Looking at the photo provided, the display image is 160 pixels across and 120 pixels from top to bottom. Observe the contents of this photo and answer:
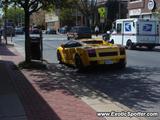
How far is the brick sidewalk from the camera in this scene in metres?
9.02

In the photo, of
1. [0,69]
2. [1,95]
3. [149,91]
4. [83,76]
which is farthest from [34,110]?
[0,69]

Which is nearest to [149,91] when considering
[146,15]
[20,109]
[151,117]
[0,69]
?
[151,117]

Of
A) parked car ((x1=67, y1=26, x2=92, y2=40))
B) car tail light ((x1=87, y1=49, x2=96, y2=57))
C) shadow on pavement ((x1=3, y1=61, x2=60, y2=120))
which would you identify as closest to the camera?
shadow on pavement ((x1=3, y1=61, x2=60, y2=120))

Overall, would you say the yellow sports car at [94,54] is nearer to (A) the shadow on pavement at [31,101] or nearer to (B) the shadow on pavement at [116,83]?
(B) the shadow on pavement at [116,83]

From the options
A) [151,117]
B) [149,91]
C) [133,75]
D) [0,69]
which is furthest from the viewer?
[0,69]

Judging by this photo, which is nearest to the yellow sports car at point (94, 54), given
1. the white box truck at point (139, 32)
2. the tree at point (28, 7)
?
the tree at point (28, 7)

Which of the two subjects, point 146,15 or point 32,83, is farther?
point 146,15

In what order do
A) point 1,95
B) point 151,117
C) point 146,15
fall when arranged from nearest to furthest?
1. point 151,117
2. point 1,95
3. point 146,15

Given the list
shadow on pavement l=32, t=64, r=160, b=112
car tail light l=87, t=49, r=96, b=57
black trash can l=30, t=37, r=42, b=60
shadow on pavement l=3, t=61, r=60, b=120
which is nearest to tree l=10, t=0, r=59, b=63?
shadow on pavement l=32, t=64, r=160, b=112

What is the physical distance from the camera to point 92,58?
1753 cm

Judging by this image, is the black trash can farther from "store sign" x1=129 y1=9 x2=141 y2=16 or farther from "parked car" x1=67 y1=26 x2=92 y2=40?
"store sign" x1=129 y1=9 x2=141 y2=16

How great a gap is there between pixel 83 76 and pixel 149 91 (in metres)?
4.67

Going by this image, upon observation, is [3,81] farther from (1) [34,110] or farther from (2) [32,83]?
(1) [34,110]

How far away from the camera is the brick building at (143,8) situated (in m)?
50.7
